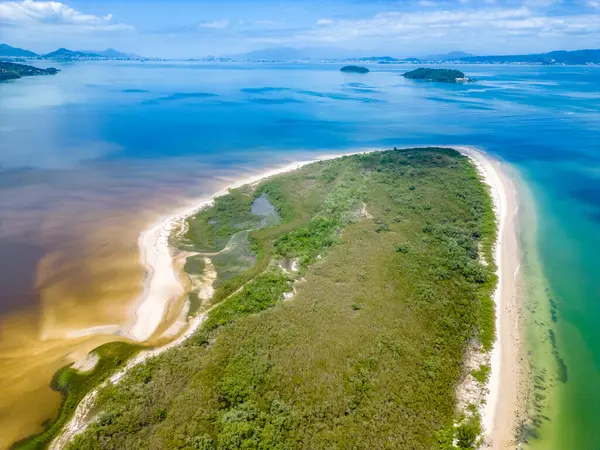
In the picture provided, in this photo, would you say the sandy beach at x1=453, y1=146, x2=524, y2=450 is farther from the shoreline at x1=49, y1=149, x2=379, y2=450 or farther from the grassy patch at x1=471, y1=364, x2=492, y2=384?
the shoreline at x1=49, y1=149, x2=379, y2=450

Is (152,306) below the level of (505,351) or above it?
below

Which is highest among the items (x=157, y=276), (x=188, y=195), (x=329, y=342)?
(x=188, y=195)

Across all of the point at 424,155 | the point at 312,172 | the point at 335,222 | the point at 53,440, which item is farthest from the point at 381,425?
the point at 424,155

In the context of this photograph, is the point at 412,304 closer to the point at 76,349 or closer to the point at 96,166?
the point at 76,349

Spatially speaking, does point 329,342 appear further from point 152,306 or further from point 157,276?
point 157,276

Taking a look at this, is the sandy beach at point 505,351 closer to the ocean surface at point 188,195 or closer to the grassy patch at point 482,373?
the grassy patch at point 482,373

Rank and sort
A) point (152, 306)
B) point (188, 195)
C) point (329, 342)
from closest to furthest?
1. point (329, 342)
2. point (152, 306)
3. point (188, 195)

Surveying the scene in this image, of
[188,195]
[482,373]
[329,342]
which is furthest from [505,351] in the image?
[188,195]
